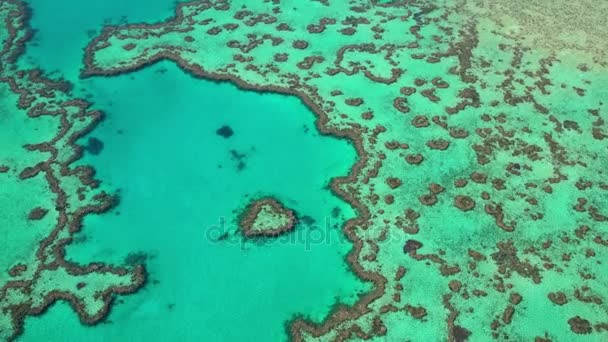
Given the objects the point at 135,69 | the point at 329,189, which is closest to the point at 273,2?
the point at 135,69

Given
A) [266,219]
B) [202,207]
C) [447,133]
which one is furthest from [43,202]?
[447,133]

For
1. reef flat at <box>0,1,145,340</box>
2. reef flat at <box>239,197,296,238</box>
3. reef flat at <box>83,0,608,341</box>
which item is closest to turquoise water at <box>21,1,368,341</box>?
reef flat at <box>239,197,296,238</box>

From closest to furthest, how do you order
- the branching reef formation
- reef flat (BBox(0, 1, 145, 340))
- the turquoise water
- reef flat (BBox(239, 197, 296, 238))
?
the turquoise water → the branching reef formation → reef flat (BBox(0, 1, 145, 340)) → reef flat (BBox(239, 197, 296, 238))

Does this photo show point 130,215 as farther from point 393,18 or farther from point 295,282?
point 393,18

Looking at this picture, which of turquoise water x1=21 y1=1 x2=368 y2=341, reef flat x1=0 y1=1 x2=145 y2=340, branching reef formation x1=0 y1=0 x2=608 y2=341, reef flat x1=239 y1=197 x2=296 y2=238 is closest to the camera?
turquoise water x1=21 y1=1 x2=368 y2=341

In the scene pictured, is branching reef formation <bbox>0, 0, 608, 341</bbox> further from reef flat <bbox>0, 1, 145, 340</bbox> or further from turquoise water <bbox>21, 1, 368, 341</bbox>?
reef flat <bbox>0, 1, 145, 340</bbox>
